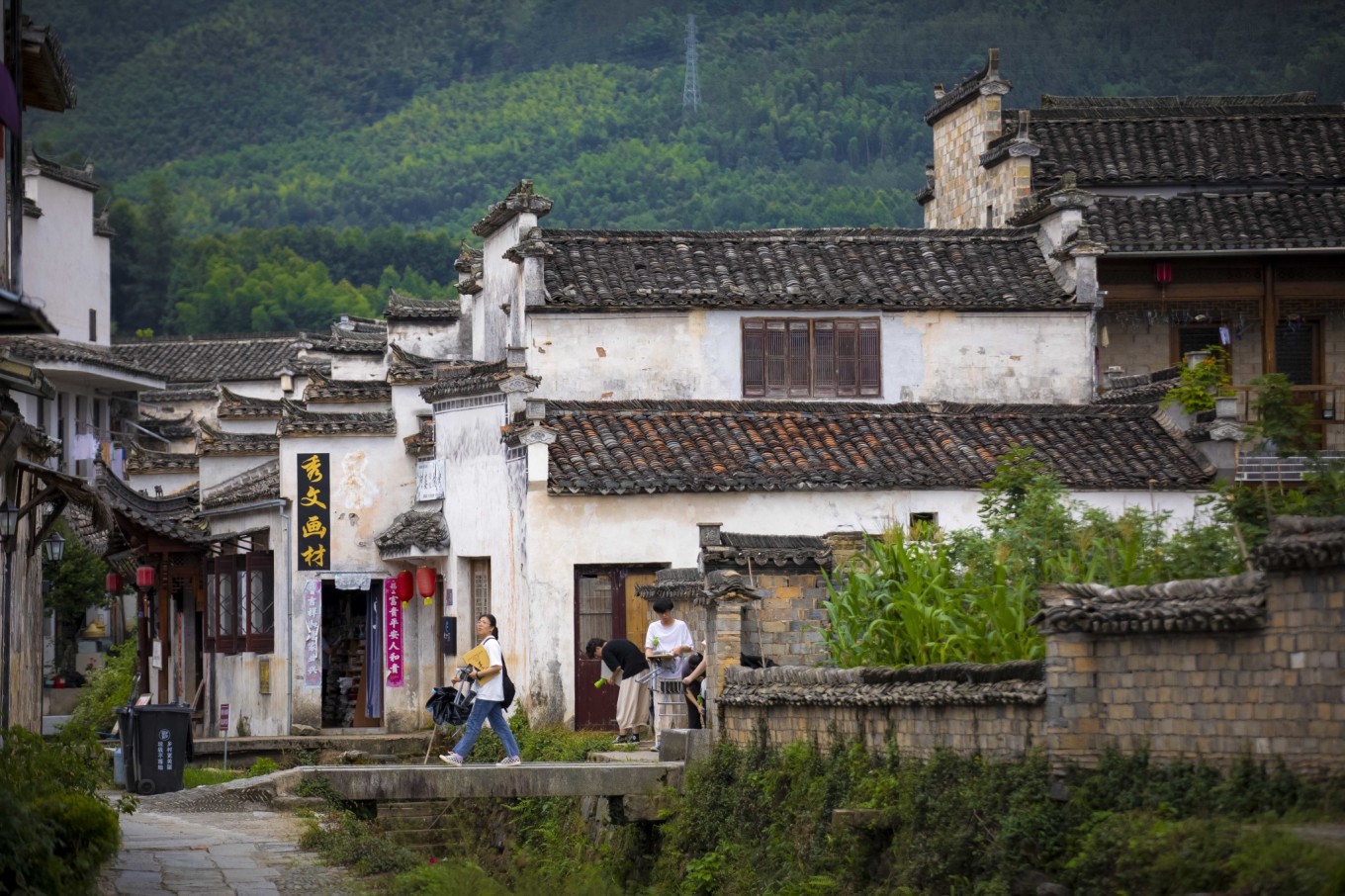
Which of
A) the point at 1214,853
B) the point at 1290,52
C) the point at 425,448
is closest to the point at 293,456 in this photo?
the point at 425,448

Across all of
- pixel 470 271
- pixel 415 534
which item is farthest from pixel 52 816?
pixel 470 271

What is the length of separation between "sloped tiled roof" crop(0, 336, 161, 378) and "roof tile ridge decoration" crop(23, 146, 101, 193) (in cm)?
388

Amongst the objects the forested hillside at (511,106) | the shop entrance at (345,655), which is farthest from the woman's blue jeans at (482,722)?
the forested hillside at (511,106)

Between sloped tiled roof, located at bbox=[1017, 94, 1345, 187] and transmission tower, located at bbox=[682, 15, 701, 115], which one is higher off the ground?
transmission tower, located at bbox=[682, 15, 701, 115]

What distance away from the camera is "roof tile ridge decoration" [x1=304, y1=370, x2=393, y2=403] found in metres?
33.6

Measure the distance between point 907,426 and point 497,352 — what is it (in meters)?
7.10

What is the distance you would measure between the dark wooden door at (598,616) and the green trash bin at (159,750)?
17.7ft

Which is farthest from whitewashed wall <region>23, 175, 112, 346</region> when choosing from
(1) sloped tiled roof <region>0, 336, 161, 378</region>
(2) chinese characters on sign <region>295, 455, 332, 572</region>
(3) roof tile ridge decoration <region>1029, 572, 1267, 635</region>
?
(3) roof tile ridge decoration <region>1029, 572, 1267, 635</region>

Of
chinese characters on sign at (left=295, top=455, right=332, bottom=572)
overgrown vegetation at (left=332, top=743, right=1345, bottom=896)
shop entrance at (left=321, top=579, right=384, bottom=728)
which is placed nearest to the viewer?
overgrown vegetation at (left=332, top=743, right=1345, bottom=896)

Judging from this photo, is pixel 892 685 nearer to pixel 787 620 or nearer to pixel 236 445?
pixel 787 620

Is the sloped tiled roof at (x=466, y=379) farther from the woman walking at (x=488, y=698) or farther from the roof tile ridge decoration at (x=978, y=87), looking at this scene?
the roof tile ridge decoration at (x=978, y=87)

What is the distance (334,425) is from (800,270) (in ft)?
26.6

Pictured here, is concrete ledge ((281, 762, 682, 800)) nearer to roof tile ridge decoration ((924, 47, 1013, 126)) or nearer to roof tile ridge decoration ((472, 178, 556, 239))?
roof tile ridge decoration ((472, 178, 556, 239))

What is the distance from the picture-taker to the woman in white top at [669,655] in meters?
21.8
